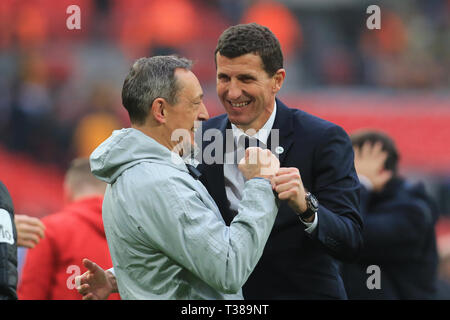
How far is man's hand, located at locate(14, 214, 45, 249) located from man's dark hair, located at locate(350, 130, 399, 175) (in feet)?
7.41

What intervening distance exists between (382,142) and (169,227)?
274 centimetres

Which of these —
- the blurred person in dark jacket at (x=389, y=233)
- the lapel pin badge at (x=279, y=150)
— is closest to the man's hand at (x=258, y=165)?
the lapel pin badge at (x=279, y=150)

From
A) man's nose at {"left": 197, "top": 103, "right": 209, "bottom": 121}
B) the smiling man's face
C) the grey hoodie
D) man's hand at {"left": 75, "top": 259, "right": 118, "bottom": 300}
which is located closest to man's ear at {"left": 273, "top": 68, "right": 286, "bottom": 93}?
the smiling man's face

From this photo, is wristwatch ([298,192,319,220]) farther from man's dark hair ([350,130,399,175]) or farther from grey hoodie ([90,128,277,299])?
man's dark hair ([350,130,399,175])

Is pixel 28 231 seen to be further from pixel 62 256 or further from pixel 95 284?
pixel 95 284

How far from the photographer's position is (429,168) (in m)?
10.6

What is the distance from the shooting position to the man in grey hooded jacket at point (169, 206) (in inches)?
100

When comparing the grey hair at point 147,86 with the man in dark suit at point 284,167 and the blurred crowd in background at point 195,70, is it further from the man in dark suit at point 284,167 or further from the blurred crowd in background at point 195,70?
the blurred crowd in background at point 195,70

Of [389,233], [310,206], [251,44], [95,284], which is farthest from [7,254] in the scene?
[389,233]

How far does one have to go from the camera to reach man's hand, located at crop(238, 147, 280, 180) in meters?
2.69

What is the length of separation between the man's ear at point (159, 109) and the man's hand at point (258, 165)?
0.37 meters

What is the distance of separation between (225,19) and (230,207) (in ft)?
32.5

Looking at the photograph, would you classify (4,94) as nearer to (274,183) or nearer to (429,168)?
(429,168)

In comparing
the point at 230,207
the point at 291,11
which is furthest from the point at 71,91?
the point at 230,207
